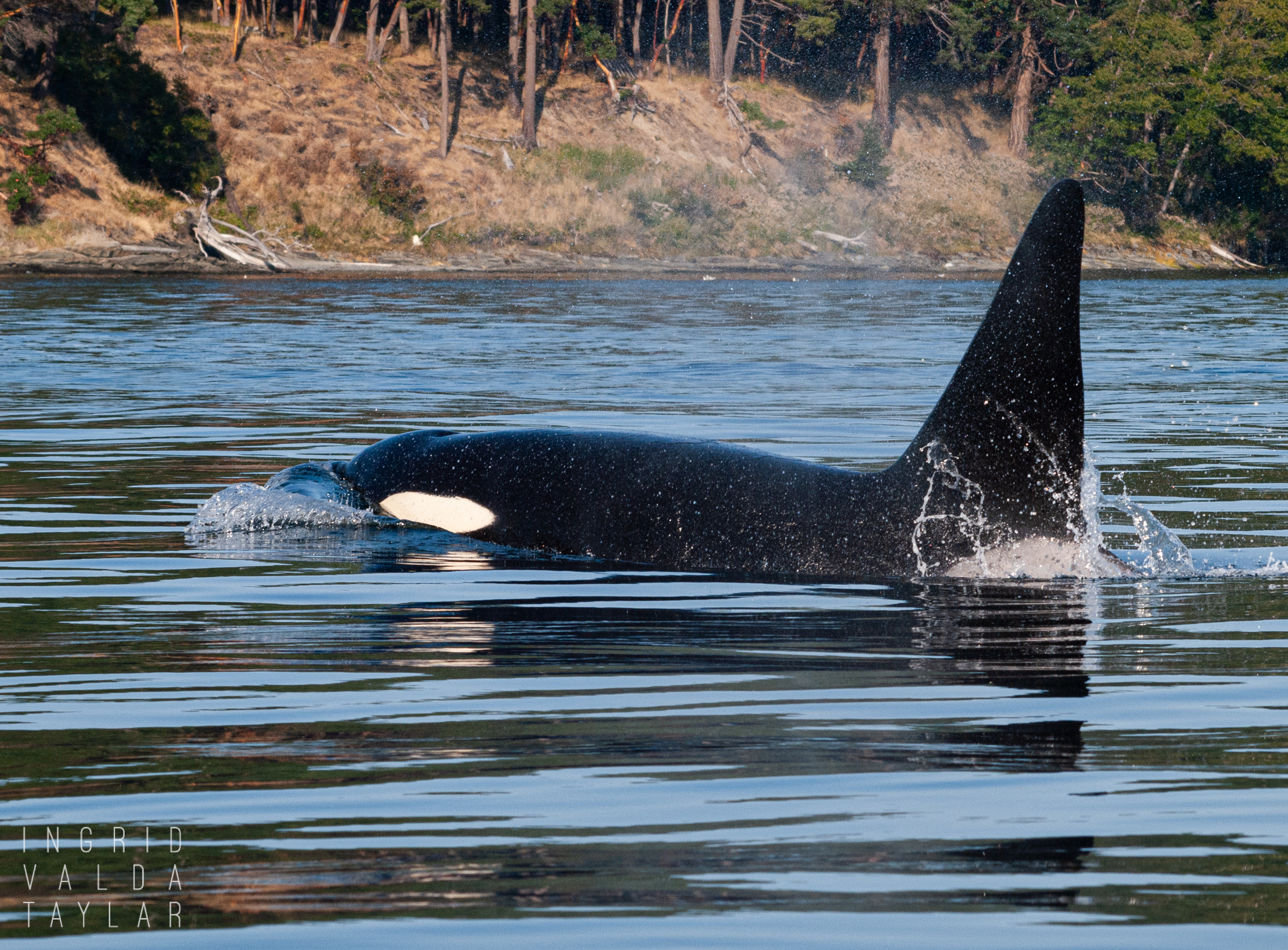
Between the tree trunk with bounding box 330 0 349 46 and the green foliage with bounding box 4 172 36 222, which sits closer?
the green foliage with bounding box 4 172 36 222

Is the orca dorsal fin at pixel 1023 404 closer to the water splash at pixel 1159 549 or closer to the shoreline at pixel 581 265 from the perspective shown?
the water splash at pixel 1159 549

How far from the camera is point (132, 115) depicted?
58000 mm

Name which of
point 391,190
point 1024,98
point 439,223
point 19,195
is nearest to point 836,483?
point 19,195

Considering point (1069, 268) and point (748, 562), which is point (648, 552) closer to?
point (748, 562)

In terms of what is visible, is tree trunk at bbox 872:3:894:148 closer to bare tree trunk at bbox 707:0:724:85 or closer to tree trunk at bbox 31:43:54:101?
bare tree trunk at bbox 707:0:724:85

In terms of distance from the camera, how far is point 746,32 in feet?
252

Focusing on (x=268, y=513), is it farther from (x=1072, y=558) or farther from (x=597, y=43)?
(x=597, y=43)

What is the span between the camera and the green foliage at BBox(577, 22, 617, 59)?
224 ft

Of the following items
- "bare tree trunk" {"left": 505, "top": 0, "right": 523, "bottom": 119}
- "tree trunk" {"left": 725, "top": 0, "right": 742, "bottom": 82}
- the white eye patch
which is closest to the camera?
the white eye patch

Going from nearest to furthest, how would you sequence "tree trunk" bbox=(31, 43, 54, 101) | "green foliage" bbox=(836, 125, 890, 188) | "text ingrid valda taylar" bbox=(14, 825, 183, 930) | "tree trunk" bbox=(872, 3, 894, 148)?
"text ingrid valda taylar" bbox=(14, 825, 183, 930) < "tree trunk" bbox=(31, 43, 54, 101) < "green foliage" bbox=(836, 125, 890, 188) < "tree trunk" bbox=(872, 3, 894, 148)

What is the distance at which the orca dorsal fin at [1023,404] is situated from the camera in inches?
235

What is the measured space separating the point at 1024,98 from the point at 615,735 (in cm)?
7653

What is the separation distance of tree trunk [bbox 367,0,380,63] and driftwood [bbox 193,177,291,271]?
15.7m

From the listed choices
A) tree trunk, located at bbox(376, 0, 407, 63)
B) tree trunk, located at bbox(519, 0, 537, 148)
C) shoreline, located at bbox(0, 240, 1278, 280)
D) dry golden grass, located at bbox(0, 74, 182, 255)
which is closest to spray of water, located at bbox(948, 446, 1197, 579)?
shoreline, located at bbox(0, 240, 1278, 280)
